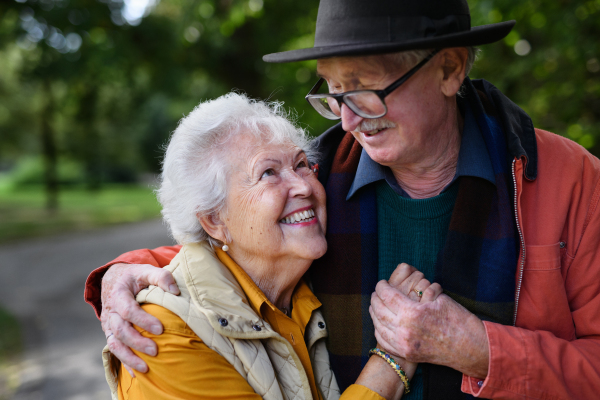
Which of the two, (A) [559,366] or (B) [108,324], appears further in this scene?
(B) [108,324]

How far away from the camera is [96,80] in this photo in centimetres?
848

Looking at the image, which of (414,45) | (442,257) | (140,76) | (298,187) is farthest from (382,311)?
(140,76)

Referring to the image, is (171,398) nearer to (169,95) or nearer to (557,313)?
(557,313)

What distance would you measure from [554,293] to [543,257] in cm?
13

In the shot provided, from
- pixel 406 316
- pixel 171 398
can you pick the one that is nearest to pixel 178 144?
pixel 171 398

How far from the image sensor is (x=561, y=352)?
1.60 metres

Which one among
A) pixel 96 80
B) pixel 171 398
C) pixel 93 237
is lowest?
pixel 93 237

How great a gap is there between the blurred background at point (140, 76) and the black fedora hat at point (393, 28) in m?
1.04

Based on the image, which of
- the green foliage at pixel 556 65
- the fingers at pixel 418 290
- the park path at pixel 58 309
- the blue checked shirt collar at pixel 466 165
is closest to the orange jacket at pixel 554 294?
the blue checked shirt collar at pixel 466 165

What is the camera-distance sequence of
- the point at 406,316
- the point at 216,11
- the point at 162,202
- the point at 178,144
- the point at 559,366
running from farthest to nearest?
the point at 216,11
the point at 162,202
the point at 178,144
the point at 406,316
the point at 559,366

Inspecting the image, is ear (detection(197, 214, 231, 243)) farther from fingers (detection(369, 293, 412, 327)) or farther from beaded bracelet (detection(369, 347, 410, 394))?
beaded bracelet (detection(369, 347, 410, 394))

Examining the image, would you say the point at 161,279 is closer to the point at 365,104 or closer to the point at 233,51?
the point at 365,104

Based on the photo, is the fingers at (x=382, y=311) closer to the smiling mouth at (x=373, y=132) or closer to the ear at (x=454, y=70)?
the smiling mouth at (x=373, y=132)

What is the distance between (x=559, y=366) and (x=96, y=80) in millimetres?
8692
